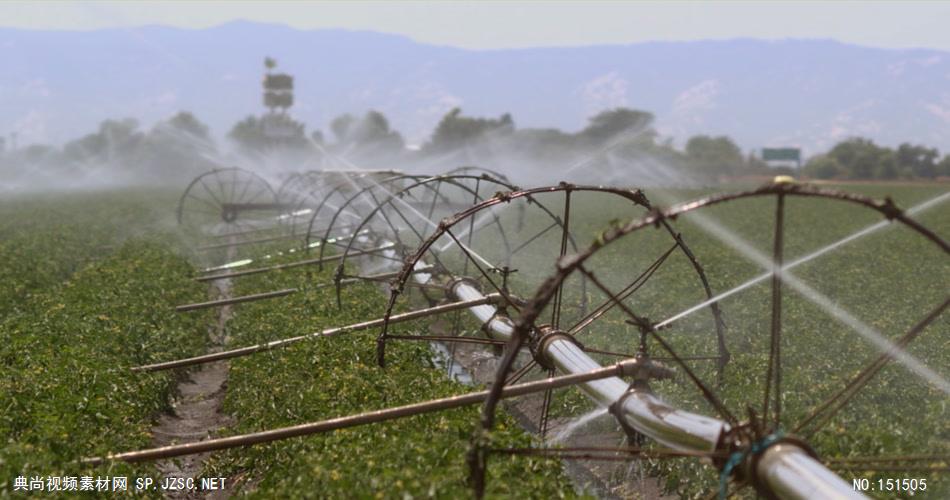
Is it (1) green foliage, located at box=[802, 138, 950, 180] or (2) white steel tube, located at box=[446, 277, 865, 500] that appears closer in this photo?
(2) white steel tube, located at box=[446, 277, 865, 500]

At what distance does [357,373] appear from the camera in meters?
8.16

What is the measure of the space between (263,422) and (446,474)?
265cm

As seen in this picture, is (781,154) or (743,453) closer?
(743,453)

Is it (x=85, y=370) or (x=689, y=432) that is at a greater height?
(x=689, y=432)

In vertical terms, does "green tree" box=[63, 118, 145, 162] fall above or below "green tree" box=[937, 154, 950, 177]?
below

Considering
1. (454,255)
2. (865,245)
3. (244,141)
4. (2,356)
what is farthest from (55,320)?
(244,141)

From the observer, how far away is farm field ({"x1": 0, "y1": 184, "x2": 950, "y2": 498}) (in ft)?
19.7

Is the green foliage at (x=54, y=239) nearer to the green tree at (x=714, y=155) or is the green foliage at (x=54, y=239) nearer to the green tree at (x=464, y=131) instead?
the green tree at (x=464, y=131)

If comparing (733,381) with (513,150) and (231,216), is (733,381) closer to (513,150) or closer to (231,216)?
(231,216)

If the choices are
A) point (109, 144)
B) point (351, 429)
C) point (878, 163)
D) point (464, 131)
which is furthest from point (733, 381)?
point (109, 144)

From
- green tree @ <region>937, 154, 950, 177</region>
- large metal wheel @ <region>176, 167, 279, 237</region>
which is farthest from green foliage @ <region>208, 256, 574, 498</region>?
green tree @ <region>937, 154, 950, 177</region>

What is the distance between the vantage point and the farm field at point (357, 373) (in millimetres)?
6020

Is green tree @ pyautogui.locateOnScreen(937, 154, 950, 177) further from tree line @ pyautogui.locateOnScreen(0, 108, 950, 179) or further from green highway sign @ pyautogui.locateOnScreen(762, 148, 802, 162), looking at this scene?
green highway sign @ pyautogui.locateOnScreen(762, 148, 802, 162)

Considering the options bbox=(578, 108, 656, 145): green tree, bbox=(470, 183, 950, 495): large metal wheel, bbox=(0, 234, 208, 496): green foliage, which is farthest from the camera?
bbox=(578, 108, 656, 145): green tree
